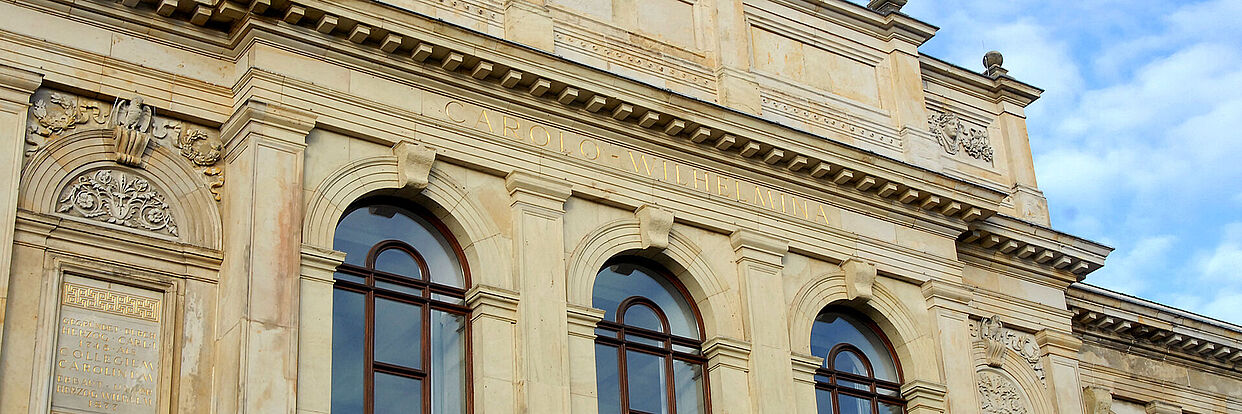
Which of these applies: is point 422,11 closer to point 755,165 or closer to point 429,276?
point 429,276

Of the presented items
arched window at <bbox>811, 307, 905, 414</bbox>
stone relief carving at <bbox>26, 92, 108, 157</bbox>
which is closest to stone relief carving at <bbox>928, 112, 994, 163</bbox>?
arched window at <bbox>811, 307, 905, 414</bbox>

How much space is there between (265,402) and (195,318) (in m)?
1.43

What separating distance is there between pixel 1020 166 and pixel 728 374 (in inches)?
335

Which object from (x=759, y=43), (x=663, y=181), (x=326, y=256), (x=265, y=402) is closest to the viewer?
(x=265, y=402)

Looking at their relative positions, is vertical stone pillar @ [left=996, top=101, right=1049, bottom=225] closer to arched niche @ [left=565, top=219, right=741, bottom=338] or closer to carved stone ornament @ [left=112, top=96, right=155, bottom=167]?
arched niche @ [left=565, top=219, right=741, bottom=338]

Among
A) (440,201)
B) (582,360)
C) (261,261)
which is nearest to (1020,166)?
(582,360)

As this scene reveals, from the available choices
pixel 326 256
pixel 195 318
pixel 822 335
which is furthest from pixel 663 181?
pixel 195 318

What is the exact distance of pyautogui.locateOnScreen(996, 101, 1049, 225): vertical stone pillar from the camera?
92.4 ft

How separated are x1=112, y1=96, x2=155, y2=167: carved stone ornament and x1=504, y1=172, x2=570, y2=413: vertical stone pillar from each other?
441 cm

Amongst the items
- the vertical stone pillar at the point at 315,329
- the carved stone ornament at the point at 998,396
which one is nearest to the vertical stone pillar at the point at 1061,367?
the carved stone ornament at the point at 998,396

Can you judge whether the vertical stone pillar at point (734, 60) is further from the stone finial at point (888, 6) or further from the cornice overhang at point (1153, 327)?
the cornice overhang at point (1153, 327)

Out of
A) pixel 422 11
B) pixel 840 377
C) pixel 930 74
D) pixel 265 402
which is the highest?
pixel 930 74

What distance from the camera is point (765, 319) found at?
904 inches

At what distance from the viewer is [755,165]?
24062 mm
